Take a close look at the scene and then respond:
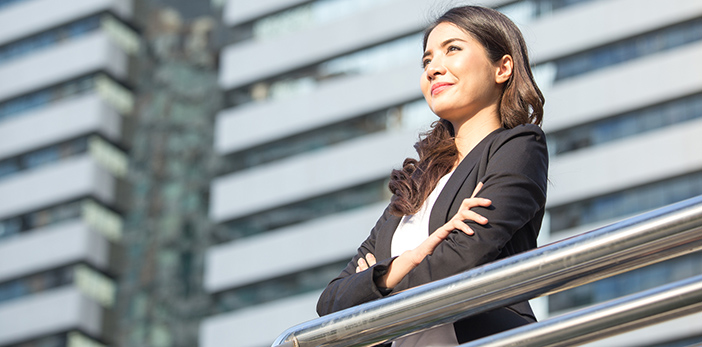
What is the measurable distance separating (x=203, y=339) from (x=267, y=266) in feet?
12.3

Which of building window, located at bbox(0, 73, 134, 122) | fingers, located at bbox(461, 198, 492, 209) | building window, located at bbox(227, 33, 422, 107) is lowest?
fingers, located at bbox(461, 198, 492, 209)

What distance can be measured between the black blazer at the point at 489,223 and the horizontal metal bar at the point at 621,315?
1.90 feet

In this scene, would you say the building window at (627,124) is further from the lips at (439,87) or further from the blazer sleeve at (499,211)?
the blazer sleeve at (499,211)

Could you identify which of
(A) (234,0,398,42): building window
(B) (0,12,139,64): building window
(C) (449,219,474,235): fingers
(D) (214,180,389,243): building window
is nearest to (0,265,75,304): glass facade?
(D) (214,180,389,243): building window

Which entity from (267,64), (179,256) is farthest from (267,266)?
(267,64)

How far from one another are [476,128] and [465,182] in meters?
0.30

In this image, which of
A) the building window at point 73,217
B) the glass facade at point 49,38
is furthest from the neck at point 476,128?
the glass facade at point 49,38

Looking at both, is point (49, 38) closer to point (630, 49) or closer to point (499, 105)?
point (630, 49)

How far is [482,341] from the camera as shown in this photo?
2277mm

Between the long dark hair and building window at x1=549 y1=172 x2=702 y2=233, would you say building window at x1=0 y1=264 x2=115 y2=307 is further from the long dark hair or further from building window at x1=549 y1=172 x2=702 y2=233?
the long dark hair

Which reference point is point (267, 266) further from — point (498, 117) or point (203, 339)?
point (498, 117)

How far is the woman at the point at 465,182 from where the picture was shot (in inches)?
108

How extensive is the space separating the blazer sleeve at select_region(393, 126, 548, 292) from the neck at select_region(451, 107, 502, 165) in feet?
0.93

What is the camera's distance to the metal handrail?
79.1 inches
